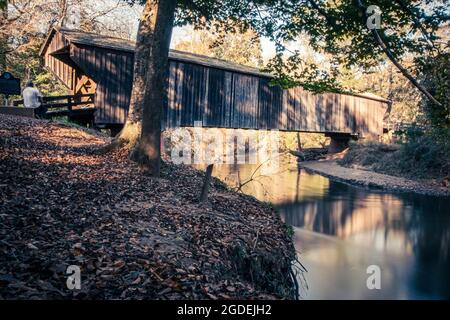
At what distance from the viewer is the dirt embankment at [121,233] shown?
153 inches

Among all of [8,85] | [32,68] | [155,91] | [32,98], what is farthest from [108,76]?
[32,68]

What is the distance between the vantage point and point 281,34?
10.8 metres

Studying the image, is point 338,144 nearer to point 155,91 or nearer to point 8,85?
point 155,91

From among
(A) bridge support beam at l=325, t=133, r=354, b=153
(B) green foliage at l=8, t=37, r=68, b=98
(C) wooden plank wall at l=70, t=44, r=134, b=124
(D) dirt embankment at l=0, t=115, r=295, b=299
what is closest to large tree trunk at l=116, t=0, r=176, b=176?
(D) dirt embankment at l=0, t=115, r=295, b=299

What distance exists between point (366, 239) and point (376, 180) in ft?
Result: 39.1

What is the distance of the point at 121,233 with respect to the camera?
5.29 meters

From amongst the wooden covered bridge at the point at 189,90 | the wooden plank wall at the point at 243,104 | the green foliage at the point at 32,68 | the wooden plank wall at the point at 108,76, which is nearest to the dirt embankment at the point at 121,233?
the wooden plank wall at the point at 108,76

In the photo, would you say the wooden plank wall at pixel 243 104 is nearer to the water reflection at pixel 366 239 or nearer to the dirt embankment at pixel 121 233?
the water reflection at pixel 366 239

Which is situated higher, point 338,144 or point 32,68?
point 32,68

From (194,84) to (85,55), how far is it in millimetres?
5653

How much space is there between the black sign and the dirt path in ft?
68.2

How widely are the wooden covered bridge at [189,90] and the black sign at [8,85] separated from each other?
2.55 meters

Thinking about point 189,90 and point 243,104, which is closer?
point 189,90
